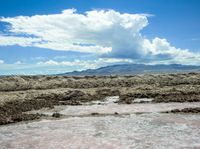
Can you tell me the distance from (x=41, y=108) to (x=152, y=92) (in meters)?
15.0

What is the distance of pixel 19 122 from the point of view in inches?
979

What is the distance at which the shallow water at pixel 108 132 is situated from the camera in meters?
17.2

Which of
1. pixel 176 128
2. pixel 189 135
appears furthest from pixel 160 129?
pixel 189 135

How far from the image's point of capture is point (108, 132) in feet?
65.2

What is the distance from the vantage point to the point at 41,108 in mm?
33062

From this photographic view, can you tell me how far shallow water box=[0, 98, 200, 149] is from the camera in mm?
17156

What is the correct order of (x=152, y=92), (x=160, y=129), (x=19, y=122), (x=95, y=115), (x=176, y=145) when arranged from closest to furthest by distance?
(x=176, y=145), (x=160, y=129), (x=19, y=122), (x=95, y=115), (x=152, y=92)

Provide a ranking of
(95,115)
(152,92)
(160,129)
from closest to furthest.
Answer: (160,129)
(95,115)
(152,92)

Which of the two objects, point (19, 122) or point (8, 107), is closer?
point (19, 122)

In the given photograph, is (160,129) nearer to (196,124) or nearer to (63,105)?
(196,124)

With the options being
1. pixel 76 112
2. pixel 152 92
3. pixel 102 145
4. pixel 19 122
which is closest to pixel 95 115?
pixel 76 112

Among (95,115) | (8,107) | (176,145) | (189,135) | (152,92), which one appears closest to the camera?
(176,145)

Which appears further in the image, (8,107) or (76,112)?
(8,107)

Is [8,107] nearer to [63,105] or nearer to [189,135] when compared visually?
[63,105]
